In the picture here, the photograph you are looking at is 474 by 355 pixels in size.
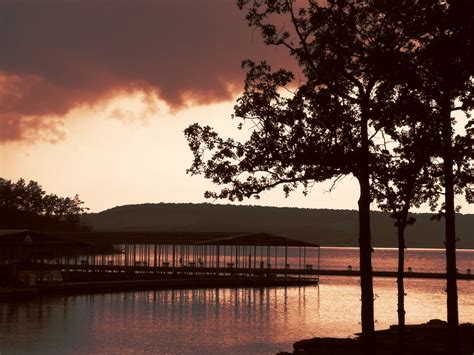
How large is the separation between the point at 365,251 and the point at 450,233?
11.1ft

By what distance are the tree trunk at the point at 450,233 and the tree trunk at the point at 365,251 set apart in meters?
2.89

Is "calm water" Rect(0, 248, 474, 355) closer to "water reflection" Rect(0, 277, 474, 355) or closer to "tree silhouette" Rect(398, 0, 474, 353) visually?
"water reflection" Rect(0, 277, 474, 355)

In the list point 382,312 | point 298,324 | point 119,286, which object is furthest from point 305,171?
point 119,286

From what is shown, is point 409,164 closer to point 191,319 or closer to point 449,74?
point 449,74

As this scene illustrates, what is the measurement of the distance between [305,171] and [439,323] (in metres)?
17.9

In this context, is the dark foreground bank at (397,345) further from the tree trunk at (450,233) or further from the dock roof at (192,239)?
the dock roof at (192,239)

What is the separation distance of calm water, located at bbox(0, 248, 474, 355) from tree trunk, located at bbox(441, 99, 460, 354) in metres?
10.6

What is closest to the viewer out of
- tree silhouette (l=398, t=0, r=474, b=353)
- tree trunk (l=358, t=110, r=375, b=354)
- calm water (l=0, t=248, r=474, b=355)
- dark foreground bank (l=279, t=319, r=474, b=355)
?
tree silhouette (l=398, t=0, r=474, b=353)

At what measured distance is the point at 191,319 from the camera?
170ft

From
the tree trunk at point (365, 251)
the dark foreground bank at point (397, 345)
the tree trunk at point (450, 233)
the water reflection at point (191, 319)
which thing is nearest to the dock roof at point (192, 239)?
the water reflection at point (191, 319)

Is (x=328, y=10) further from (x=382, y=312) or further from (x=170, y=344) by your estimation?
(x=382, y=312)

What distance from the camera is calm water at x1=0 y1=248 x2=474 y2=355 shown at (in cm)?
3922

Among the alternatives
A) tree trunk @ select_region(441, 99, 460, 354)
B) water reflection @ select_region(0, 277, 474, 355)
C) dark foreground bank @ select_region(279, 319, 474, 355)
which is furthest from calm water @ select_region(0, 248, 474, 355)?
tree trunk @ select_region(441, 99, 460, 354)

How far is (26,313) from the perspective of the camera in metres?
50.1
